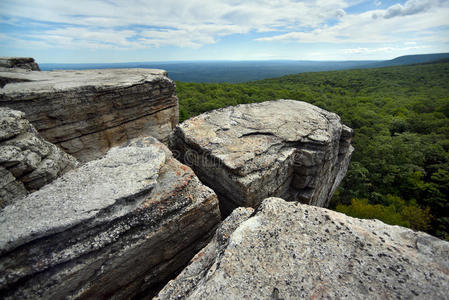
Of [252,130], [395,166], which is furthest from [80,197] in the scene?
[395,166]

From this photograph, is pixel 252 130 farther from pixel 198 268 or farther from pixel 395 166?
pixel 395 166

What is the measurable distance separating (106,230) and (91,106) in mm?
8078

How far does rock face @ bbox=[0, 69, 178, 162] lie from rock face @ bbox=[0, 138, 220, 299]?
5978 millimetres

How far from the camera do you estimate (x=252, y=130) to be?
6703 mm

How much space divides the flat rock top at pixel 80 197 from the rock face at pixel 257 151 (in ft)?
5.45

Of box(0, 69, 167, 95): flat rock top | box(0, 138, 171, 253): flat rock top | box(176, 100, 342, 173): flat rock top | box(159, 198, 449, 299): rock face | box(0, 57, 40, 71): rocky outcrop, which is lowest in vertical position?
box(159, 198, 449, 299): rock face

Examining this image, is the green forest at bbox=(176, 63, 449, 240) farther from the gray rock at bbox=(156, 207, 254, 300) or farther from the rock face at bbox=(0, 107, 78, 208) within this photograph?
the rock face at bbox=(0, 107, 78, 208)

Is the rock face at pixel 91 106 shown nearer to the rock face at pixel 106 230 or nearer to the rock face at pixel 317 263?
the rock face at pixel 106 230

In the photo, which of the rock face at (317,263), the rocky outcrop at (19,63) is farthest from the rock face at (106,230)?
the rocky outcrop at (19,63)

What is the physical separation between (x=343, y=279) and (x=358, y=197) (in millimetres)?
Result: 20830

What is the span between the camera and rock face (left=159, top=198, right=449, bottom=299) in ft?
7.72

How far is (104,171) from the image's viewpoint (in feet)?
13.3

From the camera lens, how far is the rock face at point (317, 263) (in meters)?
2.35

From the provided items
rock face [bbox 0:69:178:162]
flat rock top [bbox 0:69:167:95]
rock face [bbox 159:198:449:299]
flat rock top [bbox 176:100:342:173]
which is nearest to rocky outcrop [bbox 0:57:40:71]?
flat rock top [bbox 0:69:167:95]
